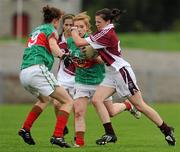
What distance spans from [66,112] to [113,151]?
1.09m

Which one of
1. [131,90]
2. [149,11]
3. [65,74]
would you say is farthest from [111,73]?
[149,11]

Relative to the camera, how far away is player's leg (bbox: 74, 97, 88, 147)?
14.1m

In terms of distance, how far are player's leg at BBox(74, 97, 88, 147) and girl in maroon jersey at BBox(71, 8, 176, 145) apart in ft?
0.94

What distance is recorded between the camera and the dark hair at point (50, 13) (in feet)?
45.0

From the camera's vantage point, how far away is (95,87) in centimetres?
1446

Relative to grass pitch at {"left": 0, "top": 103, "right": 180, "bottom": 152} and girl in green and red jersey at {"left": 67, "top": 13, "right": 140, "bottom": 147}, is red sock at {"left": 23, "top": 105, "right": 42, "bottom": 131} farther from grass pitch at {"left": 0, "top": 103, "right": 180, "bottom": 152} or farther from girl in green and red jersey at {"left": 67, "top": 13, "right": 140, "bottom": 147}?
girl in green and red jersey at {"left": 67, "top": 13, "right": 140, "bottom": 147}

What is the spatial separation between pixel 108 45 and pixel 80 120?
1328 millimetres

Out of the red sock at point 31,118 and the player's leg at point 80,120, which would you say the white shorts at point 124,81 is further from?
the red sock at point 31,118

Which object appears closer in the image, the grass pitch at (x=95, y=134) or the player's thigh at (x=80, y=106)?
the grass pitch at (x=95, y=134)

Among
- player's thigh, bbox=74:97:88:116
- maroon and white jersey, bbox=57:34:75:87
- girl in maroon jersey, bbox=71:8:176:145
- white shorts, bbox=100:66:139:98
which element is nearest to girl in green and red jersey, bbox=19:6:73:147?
girl in maroon jersey, bbox=71:8:176:145

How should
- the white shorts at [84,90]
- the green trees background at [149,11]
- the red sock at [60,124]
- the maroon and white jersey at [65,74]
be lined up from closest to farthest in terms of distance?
the red sock at [60,124] → the white shorts at [84,90] → the maroon and white jersey at [65,74] → the green trees background at [149,11]

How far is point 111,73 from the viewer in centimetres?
1404

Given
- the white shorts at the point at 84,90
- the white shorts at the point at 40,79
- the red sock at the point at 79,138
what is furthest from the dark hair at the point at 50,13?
the red sock at the point at 79,138

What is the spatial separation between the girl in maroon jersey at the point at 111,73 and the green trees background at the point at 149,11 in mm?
57085
